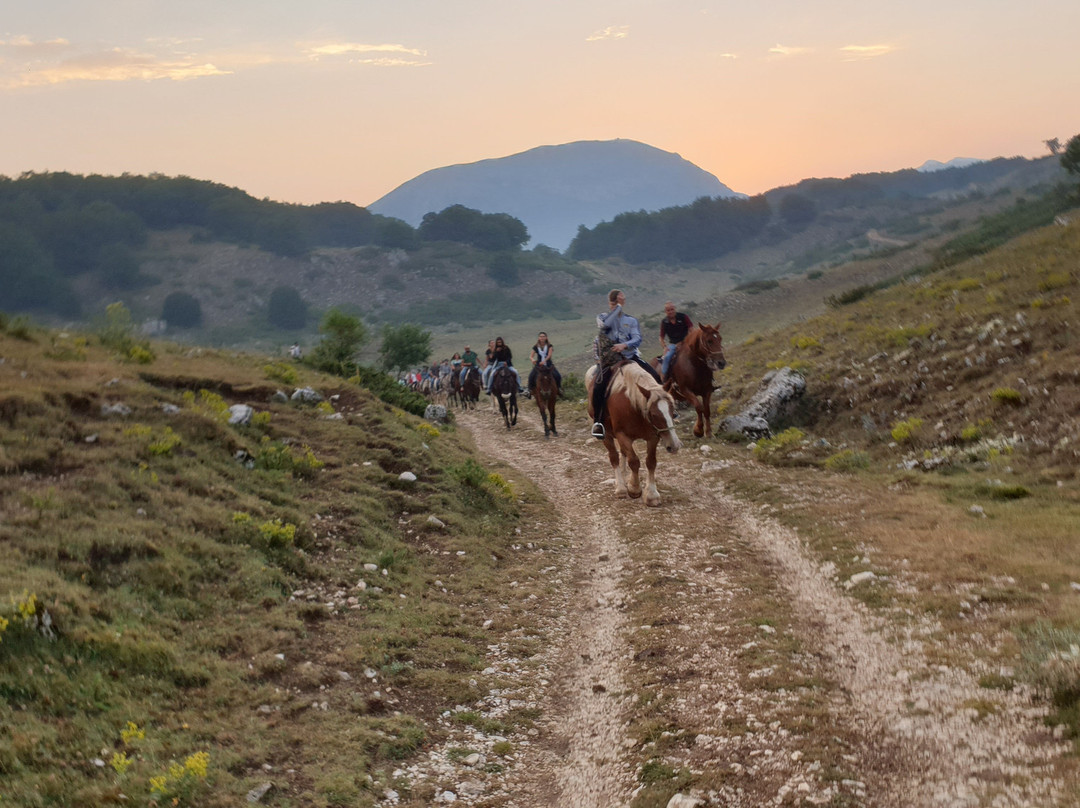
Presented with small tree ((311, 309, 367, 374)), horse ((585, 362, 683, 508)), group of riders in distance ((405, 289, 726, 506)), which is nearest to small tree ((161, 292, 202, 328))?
small tree ((311, 309, 367, 374))

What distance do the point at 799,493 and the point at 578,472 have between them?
5554 millimetres

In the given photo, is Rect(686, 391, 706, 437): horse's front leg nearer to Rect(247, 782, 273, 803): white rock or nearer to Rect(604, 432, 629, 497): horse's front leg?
Rect(604, 432, 629, 497): horse's front leg

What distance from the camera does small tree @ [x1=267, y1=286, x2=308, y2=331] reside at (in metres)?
111

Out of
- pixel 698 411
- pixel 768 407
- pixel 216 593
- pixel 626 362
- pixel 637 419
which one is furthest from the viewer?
pixel 768 407

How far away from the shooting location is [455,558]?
10.2m

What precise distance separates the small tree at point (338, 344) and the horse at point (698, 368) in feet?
33.0

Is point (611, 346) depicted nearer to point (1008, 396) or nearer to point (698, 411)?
point (698, 411)

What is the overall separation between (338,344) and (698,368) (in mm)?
13014

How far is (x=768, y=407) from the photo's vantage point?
1847cm

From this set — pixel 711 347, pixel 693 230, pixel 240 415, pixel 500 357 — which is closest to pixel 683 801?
pixel 240 415

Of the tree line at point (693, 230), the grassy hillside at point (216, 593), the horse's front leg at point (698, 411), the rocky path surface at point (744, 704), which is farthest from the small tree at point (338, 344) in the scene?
the tree line at point (693, 230)

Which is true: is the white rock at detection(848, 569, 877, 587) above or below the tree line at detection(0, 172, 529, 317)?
below

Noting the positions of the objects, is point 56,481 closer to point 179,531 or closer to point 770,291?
point 179,531

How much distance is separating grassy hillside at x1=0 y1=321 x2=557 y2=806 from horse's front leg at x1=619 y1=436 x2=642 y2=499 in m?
1.87
